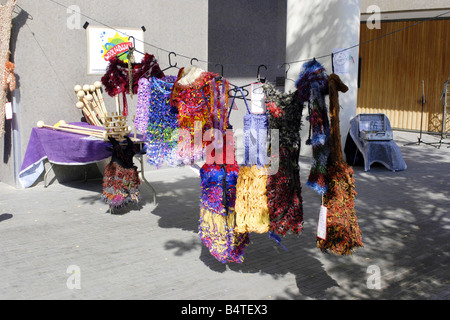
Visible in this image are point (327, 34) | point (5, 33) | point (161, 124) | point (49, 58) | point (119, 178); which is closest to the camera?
point (161, 124)

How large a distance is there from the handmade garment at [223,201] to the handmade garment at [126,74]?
1888mm

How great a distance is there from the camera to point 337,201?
4.57m

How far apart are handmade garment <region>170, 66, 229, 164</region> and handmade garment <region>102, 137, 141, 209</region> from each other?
7.52 feet

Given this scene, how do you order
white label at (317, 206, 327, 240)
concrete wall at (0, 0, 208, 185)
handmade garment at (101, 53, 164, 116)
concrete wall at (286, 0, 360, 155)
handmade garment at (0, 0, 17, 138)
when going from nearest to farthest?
white label at (317, 206, 327, 240), handmade garment at (101, 53, 164, 116), handmade garment at (0, 0, 17, 138), concrete wall at (0, 0, 208, 185), concrete wall at (286, 0, 360, 155)

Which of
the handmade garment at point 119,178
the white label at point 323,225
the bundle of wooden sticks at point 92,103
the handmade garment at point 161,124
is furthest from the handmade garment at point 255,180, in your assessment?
the bundle of wooden sticks at point 92,103

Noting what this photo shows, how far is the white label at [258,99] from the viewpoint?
481 centimetres

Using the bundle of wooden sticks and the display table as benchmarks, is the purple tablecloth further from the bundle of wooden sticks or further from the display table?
the bundle of wooden sticks

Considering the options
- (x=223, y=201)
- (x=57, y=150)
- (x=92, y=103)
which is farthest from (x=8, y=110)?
(x=223, y=201)

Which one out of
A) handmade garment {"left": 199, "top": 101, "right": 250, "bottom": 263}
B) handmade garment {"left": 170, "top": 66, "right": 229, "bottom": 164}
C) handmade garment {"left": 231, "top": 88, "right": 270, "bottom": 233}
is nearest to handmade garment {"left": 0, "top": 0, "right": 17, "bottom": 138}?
handmade garment {"left": 170, "top": 66, "right": 229, "bottom": 164}

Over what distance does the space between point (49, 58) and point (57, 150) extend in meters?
1.70

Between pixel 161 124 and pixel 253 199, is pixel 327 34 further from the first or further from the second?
→ pixel 253 199

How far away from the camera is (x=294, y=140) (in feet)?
15.9

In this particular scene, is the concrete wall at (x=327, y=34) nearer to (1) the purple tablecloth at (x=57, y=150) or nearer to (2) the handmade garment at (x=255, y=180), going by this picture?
(1) the purple tablecloth at (x=57, y=150)

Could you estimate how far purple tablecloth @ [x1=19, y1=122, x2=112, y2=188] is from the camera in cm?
798
